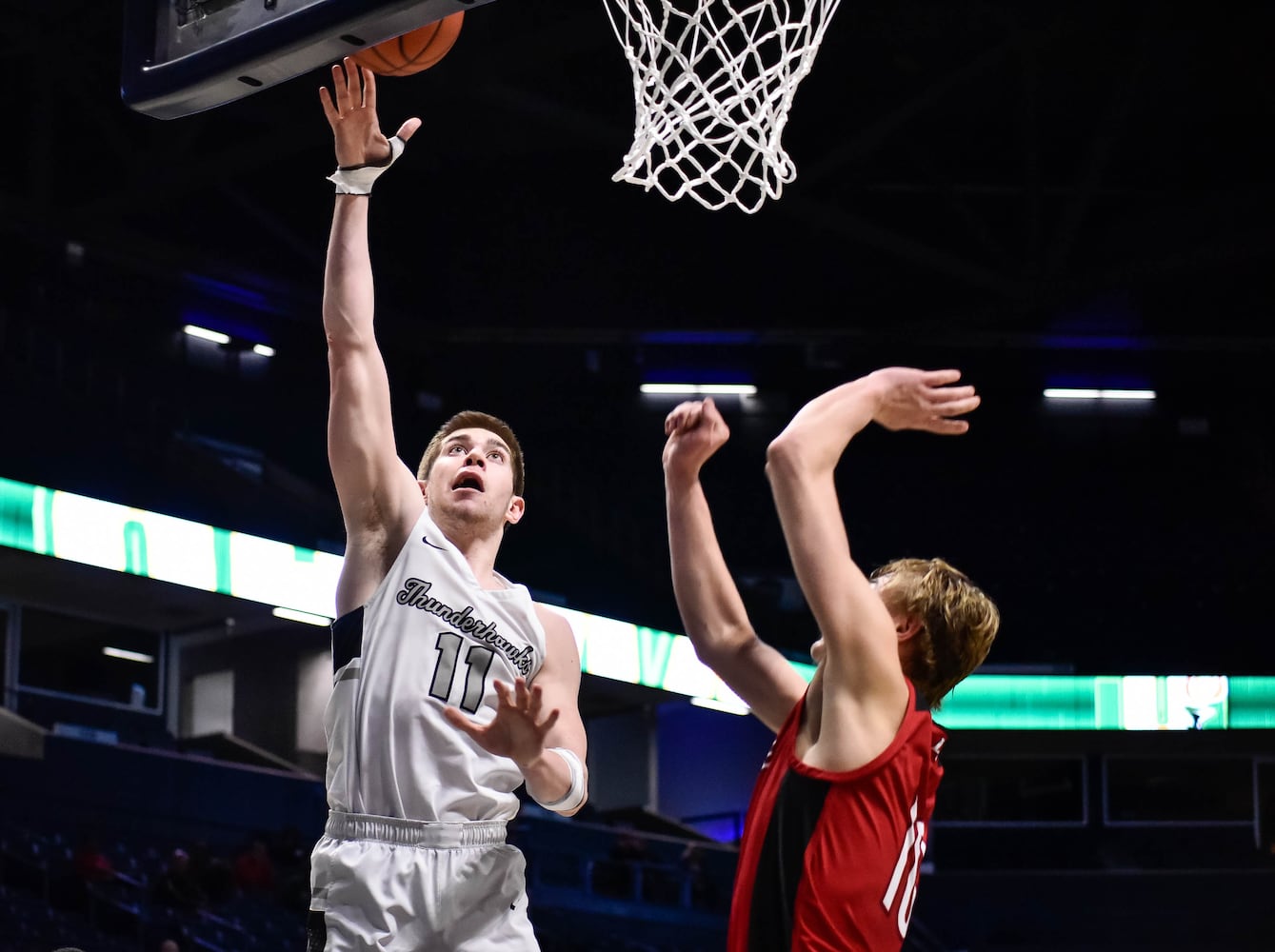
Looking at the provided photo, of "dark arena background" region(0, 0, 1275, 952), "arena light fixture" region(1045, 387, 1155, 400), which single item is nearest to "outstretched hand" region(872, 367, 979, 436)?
"dark arena background" region(0, 0, 1275, 952)

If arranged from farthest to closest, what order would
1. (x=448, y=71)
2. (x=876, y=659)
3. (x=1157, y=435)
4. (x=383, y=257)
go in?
(x=1157, y=435), (x=383, y=257), (x=448, y=71), (x=876, y=659)

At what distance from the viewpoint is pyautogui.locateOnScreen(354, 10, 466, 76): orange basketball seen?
10.7 ft

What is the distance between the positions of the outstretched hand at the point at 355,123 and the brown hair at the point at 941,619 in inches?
53.8

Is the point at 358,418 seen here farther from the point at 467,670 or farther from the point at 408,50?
the point at 408,50

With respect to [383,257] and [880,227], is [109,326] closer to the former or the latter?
[383,257]

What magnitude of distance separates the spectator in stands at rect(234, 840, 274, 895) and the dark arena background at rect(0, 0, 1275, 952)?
0.10 feet

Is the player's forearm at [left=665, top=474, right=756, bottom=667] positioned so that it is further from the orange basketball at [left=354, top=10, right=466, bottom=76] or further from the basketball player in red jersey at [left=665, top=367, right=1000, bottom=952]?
the orange basketball at [left=354, top=10, right=466, bottom=76]

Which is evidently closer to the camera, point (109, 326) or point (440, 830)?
point (440, 830)

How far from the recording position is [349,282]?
312cm

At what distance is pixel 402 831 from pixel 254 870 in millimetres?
8333

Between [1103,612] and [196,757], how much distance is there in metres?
8.71

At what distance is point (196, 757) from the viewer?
1168 cm

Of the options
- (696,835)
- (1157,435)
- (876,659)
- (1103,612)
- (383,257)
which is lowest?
(696,835)

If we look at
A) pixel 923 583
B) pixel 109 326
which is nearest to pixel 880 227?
pixel 109 326
